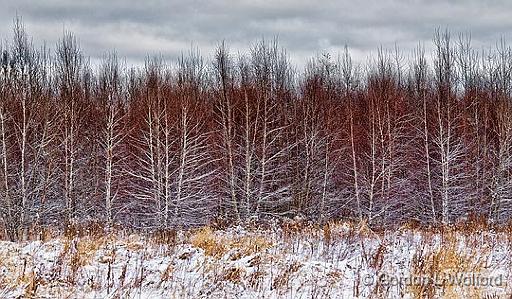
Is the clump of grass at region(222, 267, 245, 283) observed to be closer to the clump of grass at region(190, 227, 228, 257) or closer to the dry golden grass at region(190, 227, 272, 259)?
the dry golden grass at region(190, 227, 272, 259)

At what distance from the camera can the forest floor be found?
5.33 m

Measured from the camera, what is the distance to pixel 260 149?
18094 mm

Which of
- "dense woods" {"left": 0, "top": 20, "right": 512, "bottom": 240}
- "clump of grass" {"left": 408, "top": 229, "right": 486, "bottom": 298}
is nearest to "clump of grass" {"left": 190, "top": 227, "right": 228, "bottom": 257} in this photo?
"clump of grass" {"left": 408, "top": 229, "right": 486, "bottom": 298}

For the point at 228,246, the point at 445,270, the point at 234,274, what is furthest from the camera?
the point at 228,246

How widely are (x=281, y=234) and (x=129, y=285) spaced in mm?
4468

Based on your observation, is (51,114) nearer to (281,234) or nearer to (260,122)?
(260,122)

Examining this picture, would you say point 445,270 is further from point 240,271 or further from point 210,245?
point 210,245

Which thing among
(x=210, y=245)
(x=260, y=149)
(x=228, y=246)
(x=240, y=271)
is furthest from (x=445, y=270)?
(x=260, y=149)

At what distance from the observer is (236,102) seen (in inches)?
712

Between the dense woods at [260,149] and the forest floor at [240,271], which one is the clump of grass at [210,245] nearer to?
the forest floor at [240,271]

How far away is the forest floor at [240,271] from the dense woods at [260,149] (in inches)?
396

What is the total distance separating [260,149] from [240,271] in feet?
40.4

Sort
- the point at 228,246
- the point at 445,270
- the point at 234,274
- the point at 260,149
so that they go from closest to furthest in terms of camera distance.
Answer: the point at 234,274, the point at 445,270, the point at 228,246, the point at 260,149

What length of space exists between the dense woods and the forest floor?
1007 centimetres
